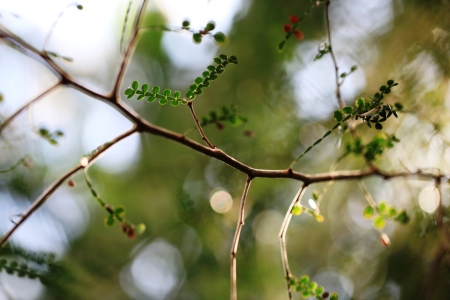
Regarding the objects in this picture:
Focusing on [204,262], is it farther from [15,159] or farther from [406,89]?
[406,89]

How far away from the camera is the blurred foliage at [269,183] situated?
0.82 metres

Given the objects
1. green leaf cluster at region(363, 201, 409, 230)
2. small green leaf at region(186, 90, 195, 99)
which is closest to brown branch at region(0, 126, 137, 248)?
small green leaf at region(186, 90, 195, 99)

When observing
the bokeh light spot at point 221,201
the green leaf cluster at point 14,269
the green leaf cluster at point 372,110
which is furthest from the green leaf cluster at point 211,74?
the bokeh light spot at point 221,201

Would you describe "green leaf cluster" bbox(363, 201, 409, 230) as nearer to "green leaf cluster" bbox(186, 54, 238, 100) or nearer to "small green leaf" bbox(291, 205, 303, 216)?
"small green leaf" bbox(291, 205, 303, 216)

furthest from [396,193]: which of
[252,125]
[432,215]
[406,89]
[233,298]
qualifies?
[233,298]

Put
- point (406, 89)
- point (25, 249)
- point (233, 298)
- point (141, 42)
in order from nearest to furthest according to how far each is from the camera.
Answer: point (233, 298), point (25, 249), point (406, 89), point (141, 42)

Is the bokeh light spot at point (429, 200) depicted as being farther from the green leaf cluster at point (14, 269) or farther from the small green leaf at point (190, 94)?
the green leaf cluster at point (14, 269)

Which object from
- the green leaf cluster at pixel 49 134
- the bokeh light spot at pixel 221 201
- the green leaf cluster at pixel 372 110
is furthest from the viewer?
the bokeh light spot at pixel 221 201

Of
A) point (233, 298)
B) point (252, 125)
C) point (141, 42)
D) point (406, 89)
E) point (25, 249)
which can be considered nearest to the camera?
point (233, 298)

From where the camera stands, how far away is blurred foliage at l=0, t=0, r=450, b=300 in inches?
32.2

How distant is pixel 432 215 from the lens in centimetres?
75

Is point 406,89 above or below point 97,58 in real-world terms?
above

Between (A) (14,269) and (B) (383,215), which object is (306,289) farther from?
(A) (14,269)

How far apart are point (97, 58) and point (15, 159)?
33 cm
